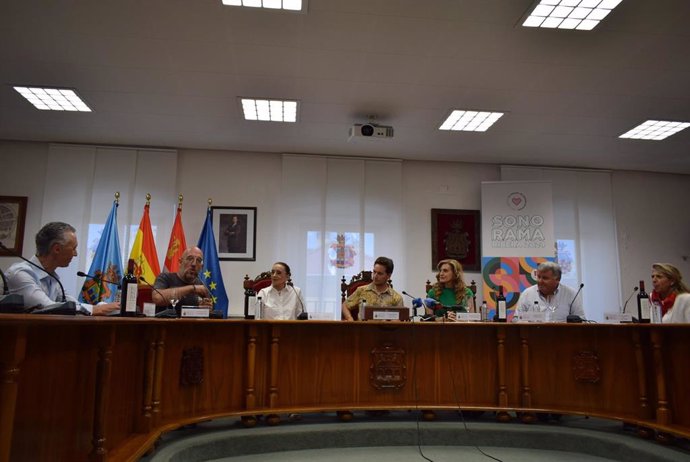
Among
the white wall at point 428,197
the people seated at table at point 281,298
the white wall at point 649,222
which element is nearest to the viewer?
the people seated at table at point 281,298

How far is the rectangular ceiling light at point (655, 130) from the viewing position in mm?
5723

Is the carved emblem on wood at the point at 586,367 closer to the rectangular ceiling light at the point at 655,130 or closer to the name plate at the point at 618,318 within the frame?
the name plate at the point at 618,318

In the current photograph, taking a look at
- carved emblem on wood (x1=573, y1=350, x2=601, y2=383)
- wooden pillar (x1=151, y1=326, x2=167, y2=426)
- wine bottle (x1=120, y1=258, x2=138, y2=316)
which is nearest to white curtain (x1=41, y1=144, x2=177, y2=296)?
wooden pillar (x1=151, y1=326, x2=167, y2=426)

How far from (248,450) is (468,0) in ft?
10.9

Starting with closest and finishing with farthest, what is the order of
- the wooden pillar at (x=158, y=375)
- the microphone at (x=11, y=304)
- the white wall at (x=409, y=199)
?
the microphone at (x=11, y=304), the wooden pillar at (x=158, y=375), the white wall at (x=409, y=199)

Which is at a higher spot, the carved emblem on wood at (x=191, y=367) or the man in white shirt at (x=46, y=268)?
the man in white shirt at (x=46, y=268)

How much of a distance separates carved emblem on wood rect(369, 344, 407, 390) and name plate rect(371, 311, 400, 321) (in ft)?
0.66

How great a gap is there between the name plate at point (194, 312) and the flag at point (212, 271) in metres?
2.76

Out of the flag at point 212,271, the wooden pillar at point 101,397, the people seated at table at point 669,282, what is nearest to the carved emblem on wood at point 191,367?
the wooden pillar at point 101,397

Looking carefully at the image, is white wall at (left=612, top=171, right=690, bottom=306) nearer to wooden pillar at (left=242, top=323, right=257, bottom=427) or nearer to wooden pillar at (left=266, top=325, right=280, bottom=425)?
wooden pillar at (left=266, top=325, right=280, bottom=425)

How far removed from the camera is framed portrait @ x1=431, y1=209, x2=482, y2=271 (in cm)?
708

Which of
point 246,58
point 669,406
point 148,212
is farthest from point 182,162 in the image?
point 669,406

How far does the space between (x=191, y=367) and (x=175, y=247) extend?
129 inches

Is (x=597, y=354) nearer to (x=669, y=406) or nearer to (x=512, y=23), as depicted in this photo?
(x=669, y=406)
